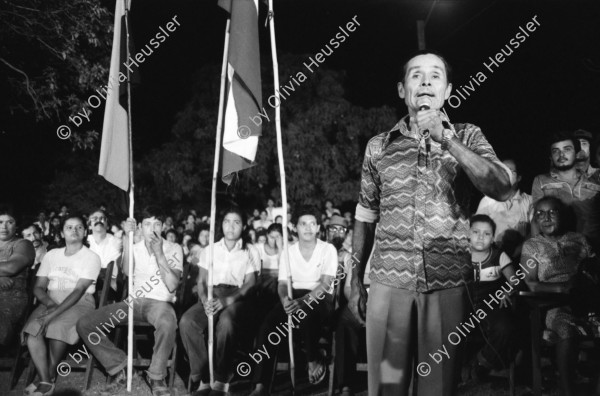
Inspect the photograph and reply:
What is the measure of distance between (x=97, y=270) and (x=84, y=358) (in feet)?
3.10

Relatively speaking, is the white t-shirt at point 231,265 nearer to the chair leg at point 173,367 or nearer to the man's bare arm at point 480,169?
the chair leg at point 173,367

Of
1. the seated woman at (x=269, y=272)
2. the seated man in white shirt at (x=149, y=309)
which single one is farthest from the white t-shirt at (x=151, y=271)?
the seated woman at (x=269, y=272)

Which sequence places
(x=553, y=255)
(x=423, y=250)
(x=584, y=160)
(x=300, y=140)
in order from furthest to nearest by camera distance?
(x=300, y=140) < (x=584, y=160) < (x=553, y=255) < (x=423, y=250)

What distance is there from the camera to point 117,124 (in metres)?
6.11

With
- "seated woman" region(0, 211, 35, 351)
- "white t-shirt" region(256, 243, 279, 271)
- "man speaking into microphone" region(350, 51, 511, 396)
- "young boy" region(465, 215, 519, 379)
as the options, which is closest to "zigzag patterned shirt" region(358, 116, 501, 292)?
"man speaking into microphone" region(350, 51, 511, 396)

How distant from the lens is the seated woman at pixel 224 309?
5816 mm

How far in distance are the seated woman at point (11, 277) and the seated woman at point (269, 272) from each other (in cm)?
255

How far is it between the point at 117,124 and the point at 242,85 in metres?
1.39

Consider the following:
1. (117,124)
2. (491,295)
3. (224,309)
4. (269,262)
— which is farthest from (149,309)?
(491,295)

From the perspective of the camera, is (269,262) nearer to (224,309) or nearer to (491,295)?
(224,309)

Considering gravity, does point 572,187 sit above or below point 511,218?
above

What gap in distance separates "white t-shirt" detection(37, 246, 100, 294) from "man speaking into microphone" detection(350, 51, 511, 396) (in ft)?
15.3

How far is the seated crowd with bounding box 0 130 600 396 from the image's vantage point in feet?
17.8

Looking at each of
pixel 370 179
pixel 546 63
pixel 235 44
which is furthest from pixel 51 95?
pixel 546 63
